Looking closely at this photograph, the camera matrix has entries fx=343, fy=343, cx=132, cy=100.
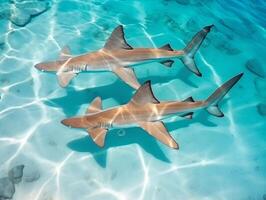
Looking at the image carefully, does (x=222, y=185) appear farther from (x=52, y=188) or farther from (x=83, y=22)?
(x=83, y=22)

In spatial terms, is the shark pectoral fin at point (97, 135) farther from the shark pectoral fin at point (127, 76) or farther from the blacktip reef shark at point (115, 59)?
the shark pectoral fin at point (127, 76)

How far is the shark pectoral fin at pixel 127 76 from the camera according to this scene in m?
7.14

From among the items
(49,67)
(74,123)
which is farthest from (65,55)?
(74,123)

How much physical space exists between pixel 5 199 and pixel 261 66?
796cm

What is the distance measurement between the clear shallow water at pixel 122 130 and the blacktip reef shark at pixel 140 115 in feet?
3.05

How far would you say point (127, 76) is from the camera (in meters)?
7.21

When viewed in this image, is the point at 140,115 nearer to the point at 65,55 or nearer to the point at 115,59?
the point at 115,59

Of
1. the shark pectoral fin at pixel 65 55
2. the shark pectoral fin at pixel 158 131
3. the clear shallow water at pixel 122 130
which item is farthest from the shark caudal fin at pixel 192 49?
the shark pectoral fin at pixel 65 55

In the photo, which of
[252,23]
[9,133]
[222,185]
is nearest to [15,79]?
[9,133]

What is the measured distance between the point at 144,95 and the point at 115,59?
1353mm

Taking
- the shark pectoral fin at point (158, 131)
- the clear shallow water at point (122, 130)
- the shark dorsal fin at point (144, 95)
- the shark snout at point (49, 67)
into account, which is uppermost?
the shark dorsal fin at point (144, 95)

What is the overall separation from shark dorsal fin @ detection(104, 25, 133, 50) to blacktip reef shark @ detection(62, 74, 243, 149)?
53.2 inches

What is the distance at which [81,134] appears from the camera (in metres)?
7.04

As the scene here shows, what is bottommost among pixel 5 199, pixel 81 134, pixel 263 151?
pixel 5 199
